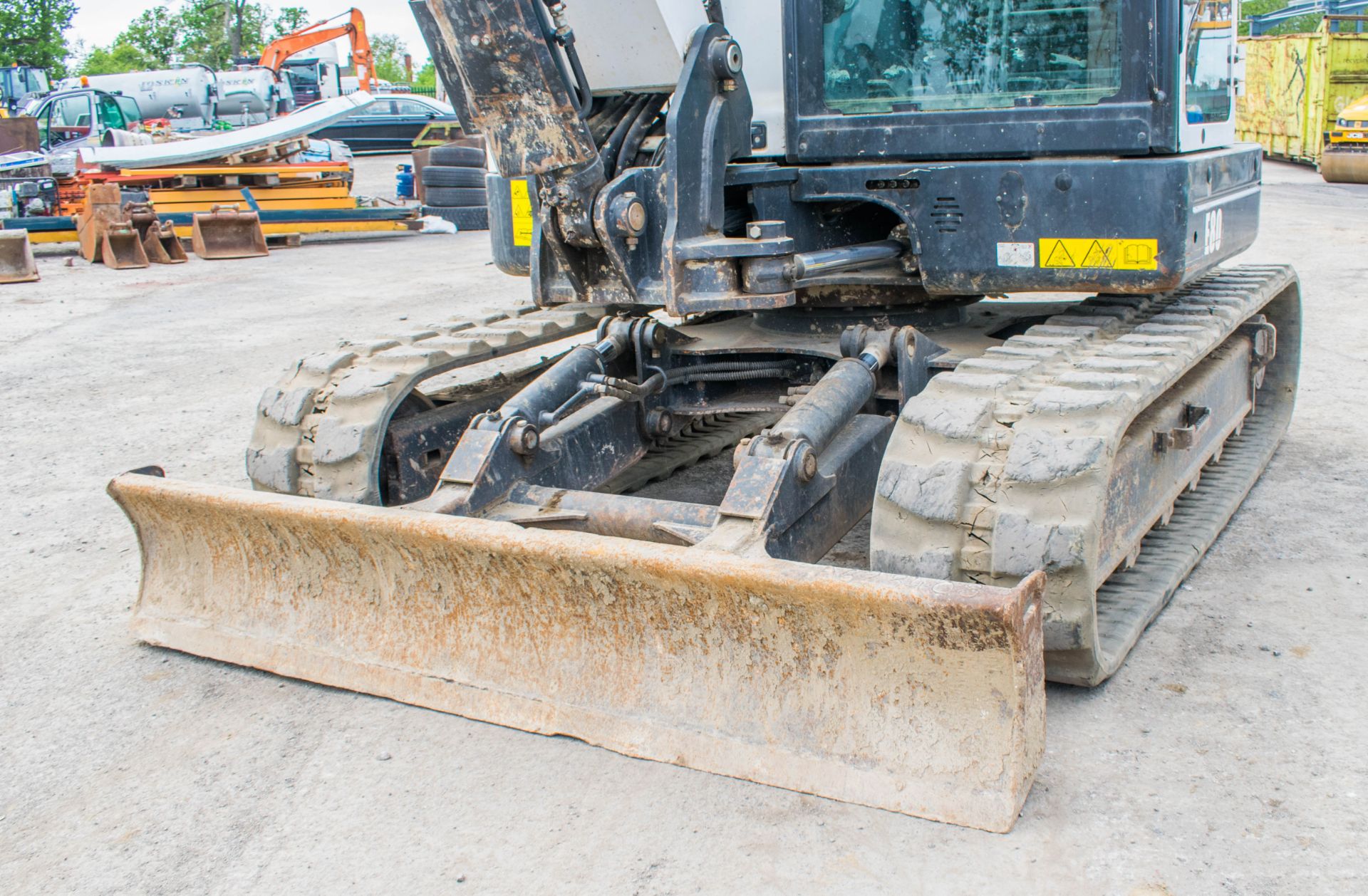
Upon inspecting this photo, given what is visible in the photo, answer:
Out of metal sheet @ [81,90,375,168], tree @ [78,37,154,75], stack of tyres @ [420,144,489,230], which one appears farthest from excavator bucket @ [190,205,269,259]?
tree @ [78,37,154,75]

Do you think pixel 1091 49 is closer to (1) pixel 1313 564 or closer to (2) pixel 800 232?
(2) pixel 800 232

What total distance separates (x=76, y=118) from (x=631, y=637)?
2224 centimetres

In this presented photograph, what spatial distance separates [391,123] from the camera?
95.5 feet

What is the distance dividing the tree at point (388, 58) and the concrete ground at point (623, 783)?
224 ft

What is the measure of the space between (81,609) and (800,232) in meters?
2.79

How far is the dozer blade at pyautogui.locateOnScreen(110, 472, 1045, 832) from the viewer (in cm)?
275

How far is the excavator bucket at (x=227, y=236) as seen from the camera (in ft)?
50.0

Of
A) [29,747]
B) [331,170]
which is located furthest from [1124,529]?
[331,170]

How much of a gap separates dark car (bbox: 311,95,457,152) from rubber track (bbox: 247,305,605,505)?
2577 centimetres

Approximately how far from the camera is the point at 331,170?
17.2 m

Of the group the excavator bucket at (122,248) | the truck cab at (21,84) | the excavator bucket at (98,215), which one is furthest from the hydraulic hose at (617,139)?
the truck cab at (21,84)

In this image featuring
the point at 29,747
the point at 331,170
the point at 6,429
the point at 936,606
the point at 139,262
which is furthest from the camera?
the point at 331,170

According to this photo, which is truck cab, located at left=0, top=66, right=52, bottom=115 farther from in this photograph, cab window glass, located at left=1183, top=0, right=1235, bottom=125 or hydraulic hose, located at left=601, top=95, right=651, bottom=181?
cab window glass, located at left=1183, top=0, right=1235, bottom=125

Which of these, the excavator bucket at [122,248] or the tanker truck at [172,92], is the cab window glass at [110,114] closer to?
the tanker truck at [172,92]
